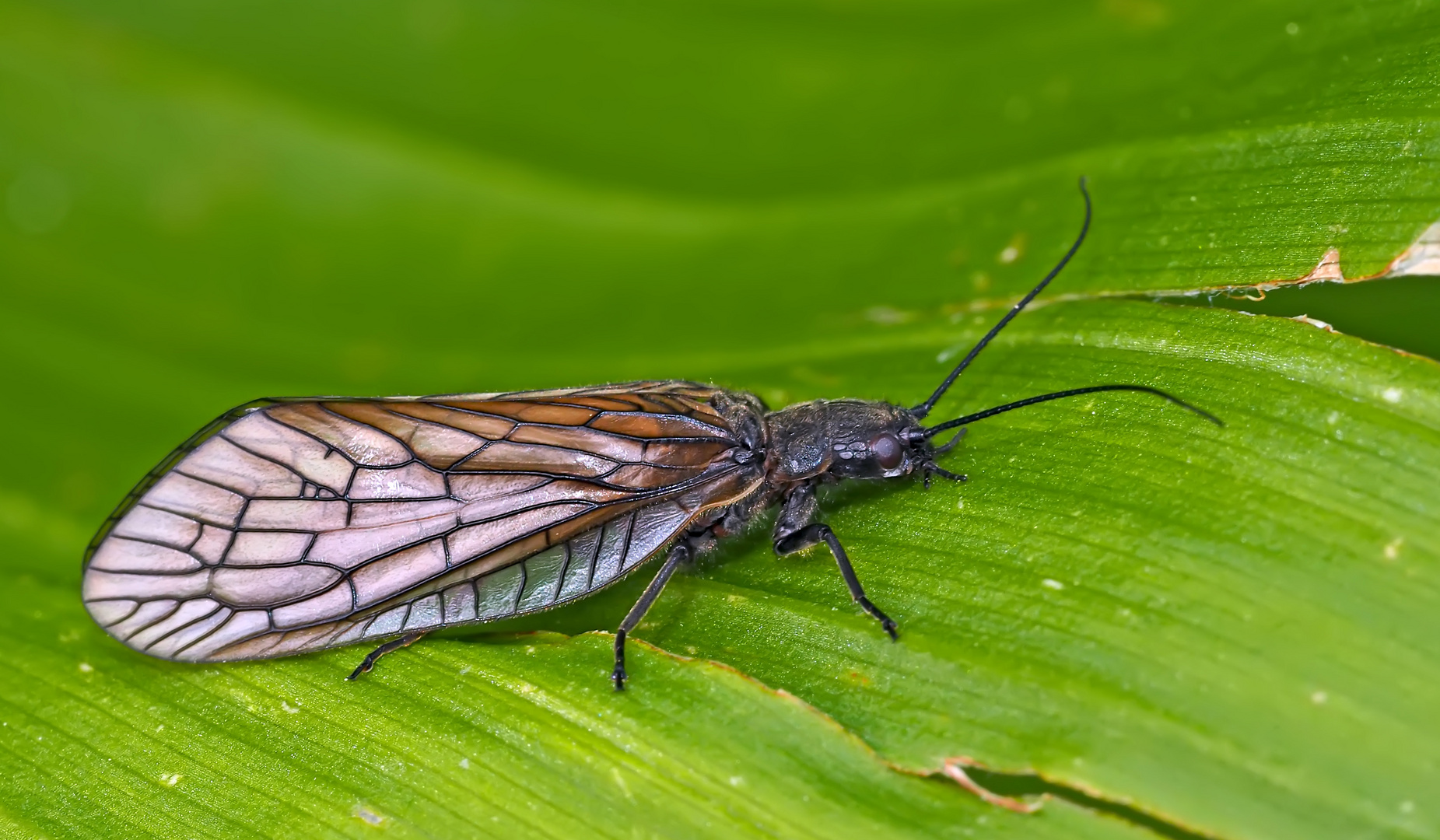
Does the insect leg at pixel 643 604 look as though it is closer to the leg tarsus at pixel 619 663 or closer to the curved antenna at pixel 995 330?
the leg tarsus at pixel 619 663

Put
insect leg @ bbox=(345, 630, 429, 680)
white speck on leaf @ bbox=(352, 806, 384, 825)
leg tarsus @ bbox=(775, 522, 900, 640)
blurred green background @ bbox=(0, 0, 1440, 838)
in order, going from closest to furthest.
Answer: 1. blurred green background @ bbox=(0, 0, 1440, 838)
2. white speck on leaf @ bbox=(352, 806, 384, 825)
3. leg tarsus @ bbox=(775, 522, 900, 640)
4. insect leg @ bbox=(345, 630, 429, 680)

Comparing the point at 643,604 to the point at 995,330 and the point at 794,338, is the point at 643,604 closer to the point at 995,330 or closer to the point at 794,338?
the point at 995,330

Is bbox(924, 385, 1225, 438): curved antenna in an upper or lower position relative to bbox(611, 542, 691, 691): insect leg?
upper

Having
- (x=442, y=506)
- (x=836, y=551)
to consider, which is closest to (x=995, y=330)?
(x=836, y=551)

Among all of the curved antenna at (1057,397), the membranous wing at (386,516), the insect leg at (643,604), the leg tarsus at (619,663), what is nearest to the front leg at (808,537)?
the membranous wing at (386,516)

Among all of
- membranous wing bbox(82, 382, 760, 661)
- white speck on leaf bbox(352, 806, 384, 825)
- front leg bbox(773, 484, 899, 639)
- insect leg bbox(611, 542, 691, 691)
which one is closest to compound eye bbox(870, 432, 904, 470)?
front leg bbox(773, 484, 899, 639)

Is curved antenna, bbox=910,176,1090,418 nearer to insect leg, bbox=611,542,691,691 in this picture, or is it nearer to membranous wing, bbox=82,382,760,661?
membranous wing, bbox=82,382,760,661

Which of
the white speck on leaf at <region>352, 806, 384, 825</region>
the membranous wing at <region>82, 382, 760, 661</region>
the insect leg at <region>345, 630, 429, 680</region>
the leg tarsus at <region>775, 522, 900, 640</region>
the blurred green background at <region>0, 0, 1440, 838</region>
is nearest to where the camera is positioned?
the blurred green background at <region>0, 0, 1440, 838</region>
